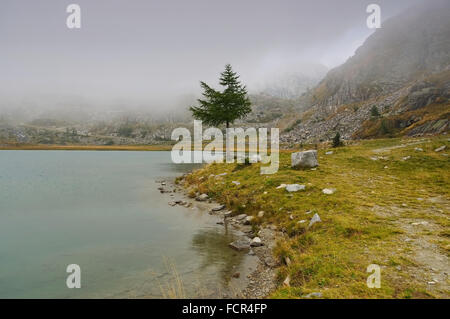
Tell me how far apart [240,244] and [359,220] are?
705cm

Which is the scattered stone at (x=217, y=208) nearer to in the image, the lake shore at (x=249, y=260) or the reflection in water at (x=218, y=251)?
the lake shore at (x=249, y=260)

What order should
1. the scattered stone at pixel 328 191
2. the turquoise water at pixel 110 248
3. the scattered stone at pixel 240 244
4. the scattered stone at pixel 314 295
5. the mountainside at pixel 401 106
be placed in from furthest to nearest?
the mountainside at pixel 401 106, the scattered stone at pixel 328 191, the scattered stone at pixel 240 244, the turquoise water at pixel 110 248, the scattered stone at pixel 314 295

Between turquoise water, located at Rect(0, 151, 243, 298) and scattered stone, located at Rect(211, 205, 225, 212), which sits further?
scattered stone, located at Rect(211, 205, 225, 212)

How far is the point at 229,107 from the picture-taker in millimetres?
41969

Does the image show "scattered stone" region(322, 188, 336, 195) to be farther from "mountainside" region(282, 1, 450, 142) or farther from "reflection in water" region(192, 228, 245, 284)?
"mountainside" region(282, 1, 450, 142)

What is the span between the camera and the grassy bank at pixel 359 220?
861cm

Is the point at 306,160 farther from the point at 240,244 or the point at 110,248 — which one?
the point at 110,248

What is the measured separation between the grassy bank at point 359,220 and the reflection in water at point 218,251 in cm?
253

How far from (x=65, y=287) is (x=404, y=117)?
88.8m

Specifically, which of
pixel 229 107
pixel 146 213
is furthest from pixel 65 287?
pixel 229 107

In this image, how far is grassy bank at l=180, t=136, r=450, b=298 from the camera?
8609 mm

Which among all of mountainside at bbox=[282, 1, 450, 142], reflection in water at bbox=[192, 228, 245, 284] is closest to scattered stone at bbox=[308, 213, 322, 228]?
reflection in water at bbox=[192, 228, 245, 284]

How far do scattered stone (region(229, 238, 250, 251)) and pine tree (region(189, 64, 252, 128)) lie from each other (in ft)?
93.7

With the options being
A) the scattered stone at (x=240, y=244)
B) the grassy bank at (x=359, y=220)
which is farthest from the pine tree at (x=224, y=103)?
the scattered stone at (x=240, y=244)
